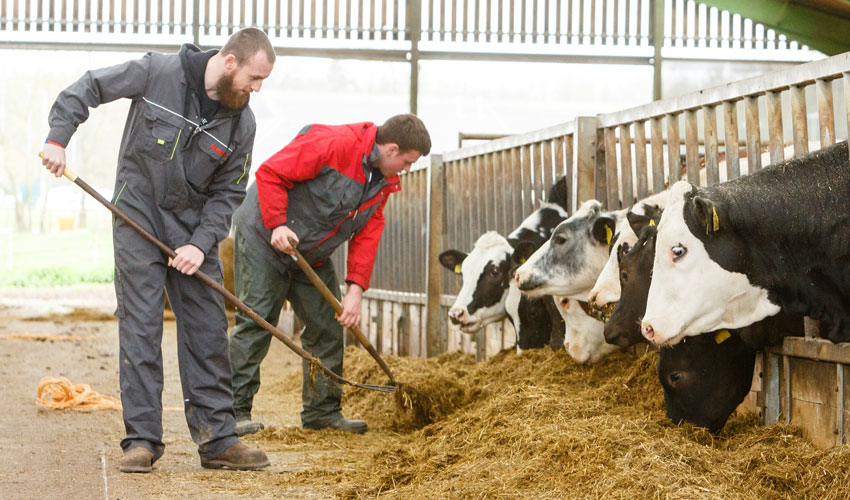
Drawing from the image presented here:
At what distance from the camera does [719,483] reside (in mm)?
3053

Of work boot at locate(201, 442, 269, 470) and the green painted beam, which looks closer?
work boot at locate(201, 442, 269, 470)

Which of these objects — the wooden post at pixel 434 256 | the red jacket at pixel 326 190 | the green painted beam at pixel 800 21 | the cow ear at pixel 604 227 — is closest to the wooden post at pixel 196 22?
the wooden post at pixel 434 256

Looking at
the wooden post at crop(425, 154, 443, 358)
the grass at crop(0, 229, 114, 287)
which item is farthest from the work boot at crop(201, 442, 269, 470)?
the grass at crop(0, 229, 114, 287)

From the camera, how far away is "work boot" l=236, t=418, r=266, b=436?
490 cm

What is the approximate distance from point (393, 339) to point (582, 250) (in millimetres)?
3874

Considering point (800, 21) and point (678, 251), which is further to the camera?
point (800, 21)

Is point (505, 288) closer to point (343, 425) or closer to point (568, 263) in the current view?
point (568, 263)

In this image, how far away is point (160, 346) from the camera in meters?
4.01

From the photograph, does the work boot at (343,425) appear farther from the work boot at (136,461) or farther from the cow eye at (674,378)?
the cow eye at (674,378)

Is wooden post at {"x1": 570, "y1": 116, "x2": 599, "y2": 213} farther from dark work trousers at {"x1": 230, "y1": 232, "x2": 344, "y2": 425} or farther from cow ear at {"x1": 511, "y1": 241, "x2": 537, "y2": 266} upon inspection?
dark work trousers at {"x1": 230, "y1": 232, "x2": 344, "y2": 425}

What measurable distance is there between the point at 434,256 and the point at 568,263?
2898 millimetres

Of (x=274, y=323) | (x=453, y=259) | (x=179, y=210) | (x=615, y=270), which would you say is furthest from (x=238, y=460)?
(x=453, y=259)

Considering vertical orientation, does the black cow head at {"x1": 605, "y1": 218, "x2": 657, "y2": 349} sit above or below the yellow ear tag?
below

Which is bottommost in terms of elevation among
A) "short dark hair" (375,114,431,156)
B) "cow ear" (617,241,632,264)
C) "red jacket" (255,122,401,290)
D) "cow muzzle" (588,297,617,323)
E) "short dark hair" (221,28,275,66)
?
"cow muzzle" (588,297,617,323)
